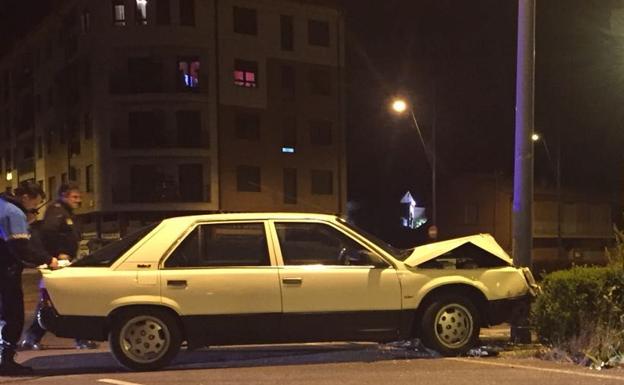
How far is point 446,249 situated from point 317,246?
1.38 m

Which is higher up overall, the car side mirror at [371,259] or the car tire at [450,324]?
the car side mirror at [371,259]

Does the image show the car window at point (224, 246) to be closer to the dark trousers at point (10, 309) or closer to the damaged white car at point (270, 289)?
the damaged white car at point (270, 289)

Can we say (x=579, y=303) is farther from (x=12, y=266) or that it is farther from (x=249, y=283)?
(x=12, y=266)

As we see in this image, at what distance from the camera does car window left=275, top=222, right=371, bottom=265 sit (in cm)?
737

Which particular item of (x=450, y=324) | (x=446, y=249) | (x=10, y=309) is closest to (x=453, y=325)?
(x=450, y=324)

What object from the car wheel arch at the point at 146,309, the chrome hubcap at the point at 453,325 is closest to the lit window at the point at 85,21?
the car wheel arch at the point at 146,309

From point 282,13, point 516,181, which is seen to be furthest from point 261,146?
point 516,181

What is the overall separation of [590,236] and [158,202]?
33177 mm

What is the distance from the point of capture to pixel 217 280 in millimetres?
7094

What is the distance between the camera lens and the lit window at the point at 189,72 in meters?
40.9

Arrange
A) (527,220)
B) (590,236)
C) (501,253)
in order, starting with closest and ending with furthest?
(501,253)
(527,220)
(590,236)

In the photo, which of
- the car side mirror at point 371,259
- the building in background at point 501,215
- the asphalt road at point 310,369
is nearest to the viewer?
the asphalt road at point 310,369

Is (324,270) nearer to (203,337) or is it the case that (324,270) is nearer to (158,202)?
(203,337)

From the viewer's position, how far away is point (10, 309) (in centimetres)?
708
